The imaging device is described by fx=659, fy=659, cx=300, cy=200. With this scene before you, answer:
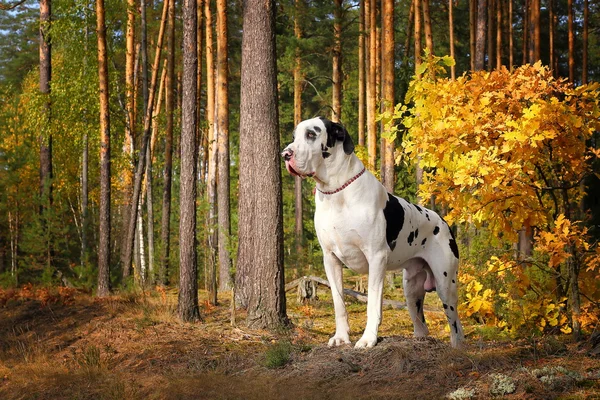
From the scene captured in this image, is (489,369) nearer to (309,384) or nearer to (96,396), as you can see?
(309,384)

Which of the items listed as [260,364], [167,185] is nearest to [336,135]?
[260,364]

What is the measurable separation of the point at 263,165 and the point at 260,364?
3.26 metres

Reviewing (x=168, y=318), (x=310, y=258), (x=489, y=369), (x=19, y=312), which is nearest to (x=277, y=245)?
(x=168, y=318)

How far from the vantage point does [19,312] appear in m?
11.9

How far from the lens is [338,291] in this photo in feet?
20.8

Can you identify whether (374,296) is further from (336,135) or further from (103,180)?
(103,180)

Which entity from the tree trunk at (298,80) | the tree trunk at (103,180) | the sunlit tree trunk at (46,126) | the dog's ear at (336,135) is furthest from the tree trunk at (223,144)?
the dog's ear at (336,135)

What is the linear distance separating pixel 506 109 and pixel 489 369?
3.09 m

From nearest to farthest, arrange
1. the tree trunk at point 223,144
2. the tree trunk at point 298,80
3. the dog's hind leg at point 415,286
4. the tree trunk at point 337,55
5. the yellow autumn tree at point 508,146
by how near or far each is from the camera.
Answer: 1. the yellow autumn tree at point 508,146
2. the dog's hind leg at point 415,286
3. the tree trunk at point 223,144
4. the tree trunk at point 337,55
5. the tree trunk at point 298,80

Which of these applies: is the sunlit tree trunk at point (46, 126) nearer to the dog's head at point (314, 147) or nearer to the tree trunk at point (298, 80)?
the tree trunk at point (298, 80)

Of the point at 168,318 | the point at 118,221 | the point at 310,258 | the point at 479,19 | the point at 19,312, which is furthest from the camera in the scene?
the point at 118,221

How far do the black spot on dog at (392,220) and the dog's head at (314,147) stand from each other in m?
0.68

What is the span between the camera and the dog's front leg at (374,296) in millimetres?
6016

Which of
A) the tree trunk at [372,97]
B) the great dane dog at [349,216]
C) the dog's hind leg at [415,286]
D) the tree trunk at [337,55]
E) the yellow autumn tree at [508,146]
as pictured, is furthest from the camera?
the tree trunk at [337,55]
